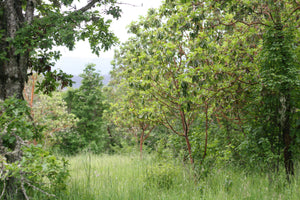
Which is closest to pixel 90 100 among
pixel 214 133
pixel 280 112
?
pixel 214 133

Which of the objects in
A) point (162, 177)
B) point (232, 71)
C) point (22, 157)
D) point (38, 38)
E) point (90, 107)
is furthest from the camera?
point (90, 107)

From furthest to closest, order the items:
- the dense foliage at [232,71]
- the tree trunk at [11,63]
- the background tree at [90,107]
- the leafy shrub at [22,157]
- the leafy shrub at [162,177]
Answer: the background tree at [90,107], the leafy shrub at [162,177], the dense foliage at [232,71], the tree trunk at [11,63], the leafy shrub at [22,157]

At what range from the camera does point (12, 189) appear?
164 inches

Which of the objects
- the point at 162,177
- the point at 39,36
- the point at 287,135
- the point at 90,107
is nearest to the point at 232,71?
the point at 287,135

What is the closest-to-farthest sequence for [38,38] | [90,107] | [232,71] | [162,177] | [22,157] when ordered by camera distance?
1. [22,157]
2. [38,38]
3. [162,177]
4. [232,71]
5. [90,107]

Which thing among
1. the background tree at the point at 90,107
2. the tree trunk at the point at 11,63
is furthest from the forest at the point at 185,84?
the background tree at the point at 90,107

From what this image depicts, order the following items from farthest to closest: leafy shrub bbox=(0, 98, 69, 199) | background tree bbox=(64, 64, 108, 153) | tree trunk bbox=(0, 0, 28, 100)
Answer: background tree bbox=(64, 64, 108, 153)
tree trunk bbox=(0, 0, 28, 100)
leafy shrub bbox=(0, 98, 69, 199)

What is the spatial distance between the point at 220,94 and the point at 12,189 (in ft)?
16.4

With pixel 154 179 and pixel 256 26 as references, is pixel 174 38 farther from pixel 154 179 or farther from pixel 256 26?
pixel 154 179

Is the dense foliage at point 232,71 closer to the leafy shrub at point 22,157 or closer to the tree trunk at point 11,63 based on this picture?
the tree trunk at point 11,63

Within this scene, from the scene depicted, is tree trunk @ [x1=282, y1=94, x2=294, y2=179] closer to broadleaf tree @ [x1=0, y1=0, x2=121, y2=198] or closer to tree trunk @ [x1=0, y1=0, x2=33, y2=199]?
broadleaf tree @ [x1=0, y1=0, x2=121, y2=198]

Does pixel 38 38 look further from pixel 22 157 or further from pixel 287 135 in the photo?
pixel 287 135

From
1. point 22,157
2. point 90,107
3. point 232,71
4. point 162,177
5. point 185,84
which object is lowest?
point 162,177

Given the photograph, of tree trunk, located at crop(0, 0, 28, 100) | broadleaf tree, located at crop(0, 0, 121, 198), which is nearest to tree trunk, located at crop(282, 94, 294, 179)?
broadleaf tree, located at crop(0, 0, 121, 198)
